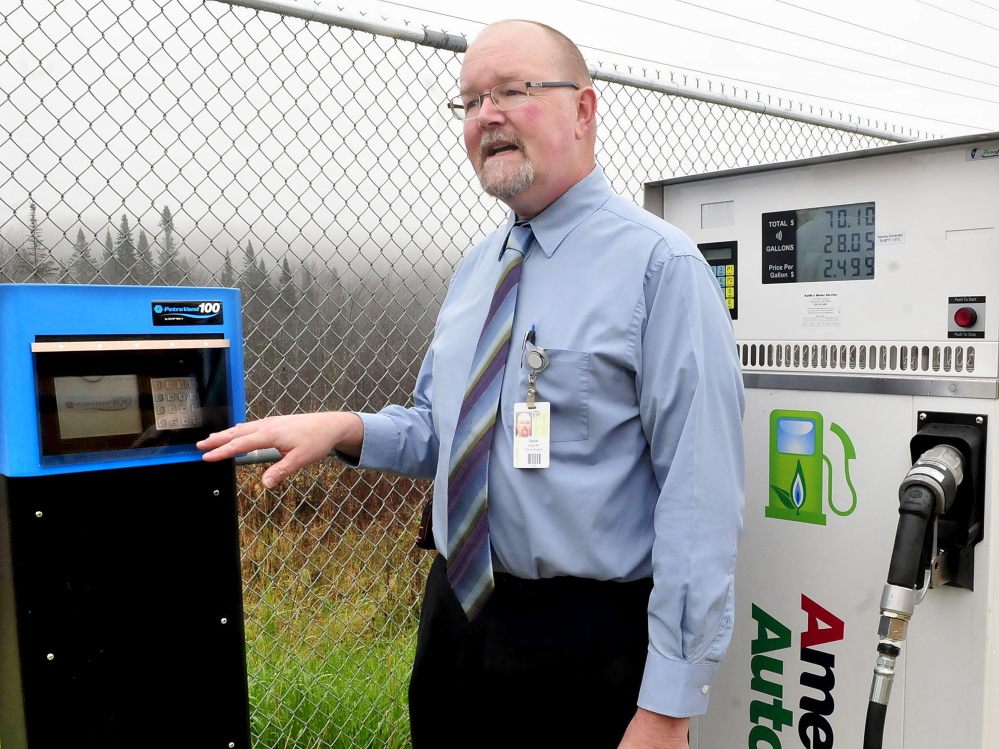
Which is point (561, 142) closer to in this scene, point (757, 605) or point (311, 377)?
point (757, 605)

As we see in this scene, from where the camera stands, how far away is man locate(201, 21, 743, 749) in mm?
1493

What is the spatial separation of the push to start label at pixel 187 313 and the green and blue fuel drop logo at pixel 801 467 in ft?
4.36

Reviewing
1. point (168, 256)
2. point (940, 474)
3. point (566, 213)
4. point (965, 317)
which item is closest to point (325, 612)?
point (168, 256)

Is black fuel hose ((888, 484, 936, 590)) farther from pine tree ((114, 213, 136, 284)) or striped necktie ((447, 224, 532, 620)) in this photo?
pine tree ((114, 213, 136, 284))

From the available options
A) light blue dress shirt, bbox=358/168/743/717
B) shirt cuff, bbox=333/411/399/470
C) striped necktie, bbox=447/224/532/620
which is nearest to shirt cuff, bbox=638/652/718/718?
light blue dress shirt, bbox=358/168/743/717

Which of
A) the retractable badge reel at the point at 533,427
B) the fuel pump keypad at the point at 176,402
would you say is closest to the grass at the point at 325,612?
the fuel pump keypad at the point at 176,402

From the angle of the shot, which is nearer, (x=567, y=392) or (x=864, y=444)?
(x=567, y=392)

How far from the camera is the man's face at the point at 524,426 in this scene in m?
1.60

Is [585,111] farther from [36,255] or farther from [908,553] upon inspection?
[36,255]

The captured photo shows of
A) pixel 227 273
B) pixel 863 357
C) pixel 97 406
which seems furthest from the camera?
pixel 227 273

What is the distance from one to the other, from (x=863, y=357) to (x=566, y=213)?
0.76 meters

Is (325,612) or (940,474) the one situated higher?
(940,474)

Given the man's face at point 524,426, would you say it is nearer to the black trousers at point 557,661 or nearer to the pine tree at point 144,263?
the black trousers at point 557,661

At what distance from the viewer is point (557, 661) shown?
1588mm
